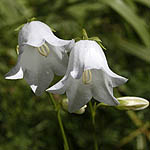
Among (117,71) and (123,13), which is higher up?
(123,13)

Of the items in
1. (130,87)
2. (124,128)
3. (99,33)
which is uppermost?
(99,33)

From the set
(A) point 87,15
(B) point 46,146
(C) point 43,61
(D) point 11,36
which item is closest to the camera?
(C) point 43,61

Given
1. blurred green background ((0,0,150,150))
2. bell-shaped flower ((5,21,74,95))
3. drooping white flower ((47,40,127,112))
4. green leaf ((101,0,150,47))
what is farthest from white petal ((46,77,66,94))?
green leaf ((101,0,150,47))

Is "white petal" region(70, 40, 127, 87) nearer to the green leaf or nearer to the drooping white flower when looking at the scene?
the drooping white flower

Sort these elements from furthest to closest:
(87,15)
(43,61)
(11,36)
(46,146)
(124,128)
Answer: (87,15) → (11,36) → (124,128) → (46,146) → (43,61)

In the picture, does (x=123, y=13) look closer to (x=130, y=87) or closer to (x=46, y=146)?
(x=130, y=87)

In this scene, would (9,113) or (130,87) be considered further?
(130,87)

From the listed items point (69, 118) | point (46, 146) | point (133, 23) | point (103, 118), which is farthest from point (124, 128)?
point (133, 23)
